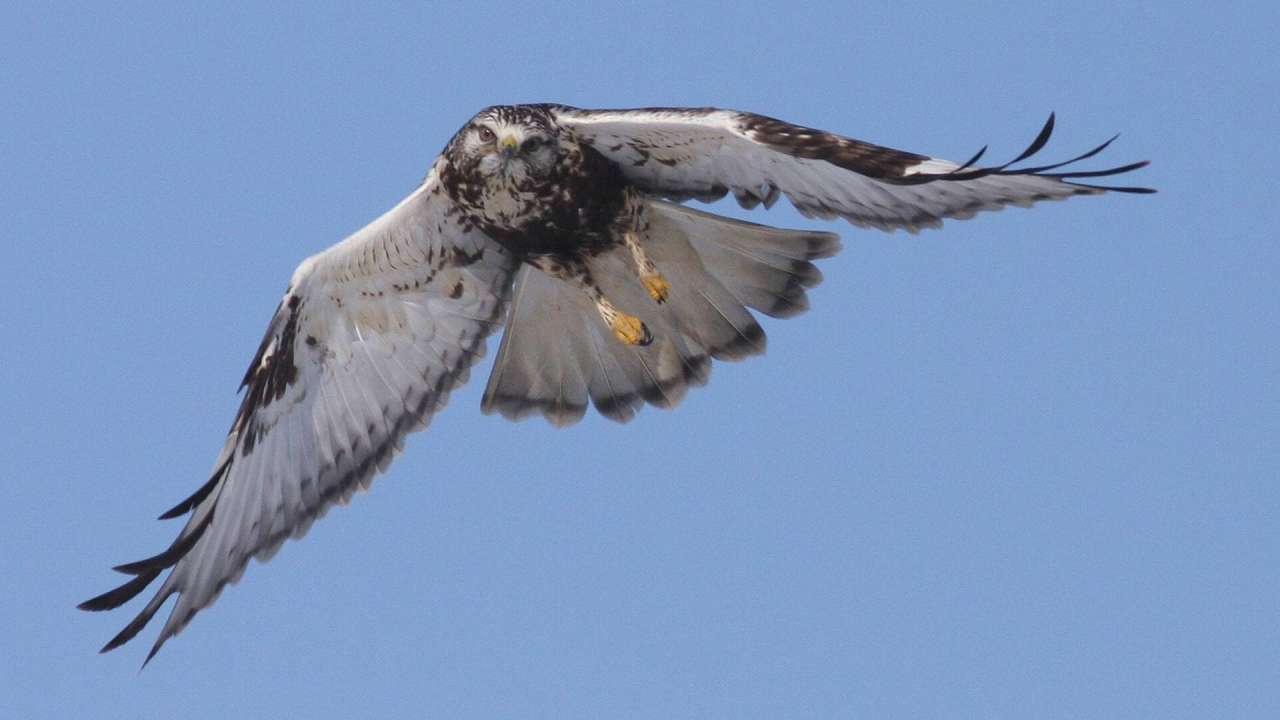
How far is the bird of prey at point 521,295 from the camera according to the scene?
953 centimetres

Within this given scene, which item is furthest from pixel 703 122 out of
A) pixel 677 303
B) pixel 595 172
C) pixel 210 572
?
pixel 210 572

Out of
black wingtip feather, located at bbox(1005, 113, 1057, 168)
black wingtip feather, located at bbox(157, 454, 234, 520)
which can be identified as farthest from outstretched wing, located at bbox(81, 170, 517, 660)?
black wingtip feather, located at bbox(1005, 113, 1057, 168)

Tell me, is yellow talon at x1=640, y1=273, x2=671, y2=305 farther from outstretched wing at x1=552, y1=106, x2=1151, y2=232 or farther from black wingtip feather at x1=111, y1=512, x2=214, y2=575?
black wingtip feather at x1=111, y1=512, x2=214, y2=575

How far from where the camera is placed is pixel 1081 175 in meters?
8.21

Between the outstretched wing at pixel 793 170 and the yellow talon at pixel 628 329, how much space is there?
0.74 meters

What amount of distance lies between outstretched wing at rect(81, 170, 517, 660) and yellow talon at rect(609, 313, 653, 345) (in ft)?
2.37

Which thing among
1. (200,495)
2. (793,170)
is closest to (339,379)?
(200,495)

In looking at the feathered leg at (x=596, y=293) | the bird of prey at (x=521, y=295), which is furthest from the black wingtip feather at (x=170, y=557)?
the feathered leg at (x=596, y=293)

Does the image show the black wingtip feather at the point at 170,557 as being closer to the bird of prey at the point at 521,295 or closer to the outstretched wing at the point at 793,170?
the bird of prey at the point at 521,295

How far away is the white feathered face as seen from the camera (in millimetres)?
9539

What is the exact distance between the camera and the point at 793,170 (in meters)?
9.32

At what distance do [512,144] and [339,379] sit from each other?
6.51 feet

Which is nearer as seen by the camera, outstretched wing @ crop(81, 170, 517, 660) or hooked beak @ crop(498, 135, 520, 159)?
hooked beak @ crop(498, 135, 520, 159)

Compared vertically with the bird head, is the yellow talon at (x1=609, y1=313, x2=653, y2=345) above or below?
below
